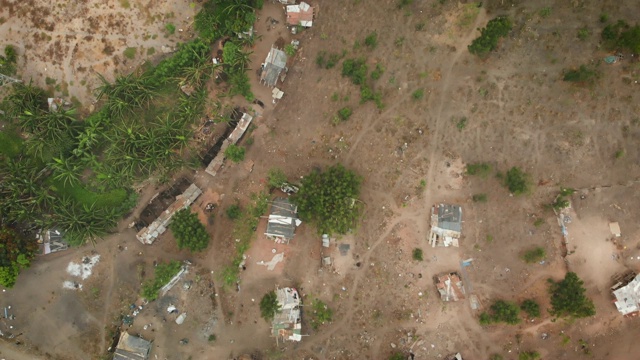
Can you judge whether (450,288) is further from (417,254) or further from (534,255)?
(534,255)

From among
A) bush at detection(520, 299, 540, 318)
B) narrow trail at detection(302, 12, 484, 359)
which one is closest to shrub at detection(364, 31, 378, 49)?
narrow trail at detection(302, 12, 484, 359)

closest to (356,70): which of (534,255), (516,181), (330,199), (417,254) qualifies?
(330,199)

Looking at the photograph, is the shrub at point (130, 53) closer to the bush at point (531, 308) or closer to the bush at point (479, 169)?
the bush at point (479, 169)

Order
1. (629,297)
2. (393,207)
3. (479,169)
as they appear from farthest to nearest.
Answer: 1. (393,207)
2. (479,169)
3. (629,297)

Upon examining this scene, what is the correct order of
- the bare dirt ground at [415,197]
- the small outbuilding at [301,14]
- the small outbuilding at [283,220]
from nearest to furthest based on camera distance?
the bare dirt ground at [415,197], the small outbuilding at [283,220], the small outbuilding at [301,14]

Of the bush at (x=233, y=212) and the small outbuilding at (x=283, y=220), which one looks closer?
the small outbuilding at (x=283, y=220)

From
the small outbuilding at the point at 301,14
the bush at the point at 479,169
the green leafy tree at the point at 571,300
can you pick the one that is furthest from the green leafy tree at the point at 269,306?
the small outbuilding at the point at 301,14
